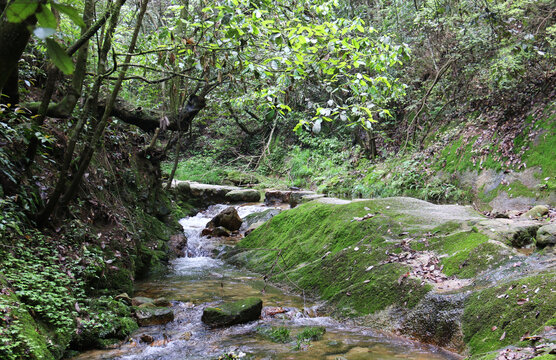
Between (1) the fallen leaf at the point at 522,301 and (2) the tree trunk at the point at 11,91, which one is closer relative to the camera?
(1) the fallen leaf at the point at 522,301

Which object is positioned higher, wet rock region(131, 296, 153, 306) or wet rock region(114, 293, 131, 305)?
wet rock region(114, 293, 131, 305)

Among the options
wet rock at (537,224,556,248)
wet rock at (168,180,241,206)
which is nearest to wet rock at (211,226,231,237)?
wet rock at (168,180,241,206)

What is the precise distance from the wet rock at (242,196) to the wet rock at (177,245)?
4.59 m

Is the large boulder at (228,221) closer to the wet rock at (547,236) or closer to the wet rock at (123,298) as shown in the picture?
the wet rock at (123,298)

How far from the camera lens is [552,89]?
8.04 m

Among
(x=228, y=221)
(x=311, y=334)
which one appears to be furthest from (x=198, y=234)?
(x=311, y=334)

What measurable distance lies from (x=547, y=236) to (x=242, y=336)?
10.6ft

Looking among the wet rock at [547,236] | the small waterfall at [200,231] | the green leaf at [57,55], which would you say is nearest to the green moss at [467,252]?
the wet rock at [547,236]

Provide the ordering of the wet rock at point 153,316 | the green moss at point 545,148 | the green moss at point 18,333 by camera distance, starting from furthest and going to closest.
→ the green moss at point 545,148
the wet rock at point 153,316
the green moss at point 18,333

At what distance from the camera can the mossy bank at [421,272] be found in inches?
116

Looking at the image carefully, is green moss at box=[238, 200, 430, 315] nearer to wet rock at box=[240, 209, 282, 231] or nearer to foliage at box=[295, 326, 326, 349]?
foliage at box=[295, 326, 326, 349]

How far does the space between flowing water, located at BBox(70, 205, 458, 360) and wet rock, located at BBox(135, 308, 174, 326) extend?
83mm

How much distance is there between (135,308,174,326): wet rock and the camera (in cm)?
417

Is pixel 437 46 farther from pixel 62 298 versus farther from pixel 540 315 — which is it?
pixel 62 298
